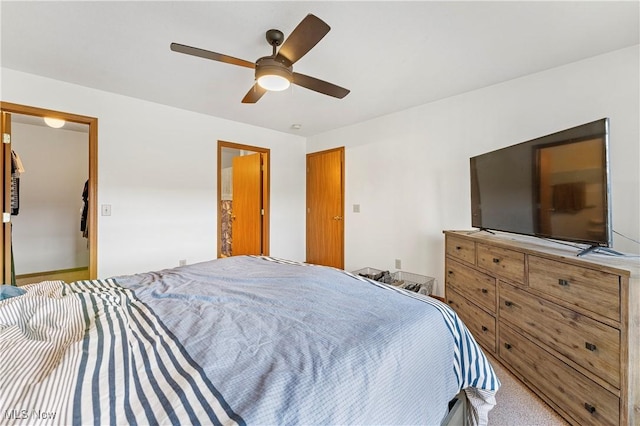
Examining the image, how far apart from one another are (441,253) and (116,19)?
3504 mm

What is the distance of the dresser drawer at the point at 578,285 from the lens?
1239 millimetres

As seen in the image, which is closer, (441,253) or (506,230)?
(506,230)

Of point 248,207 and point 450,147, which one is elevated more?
point 450,147

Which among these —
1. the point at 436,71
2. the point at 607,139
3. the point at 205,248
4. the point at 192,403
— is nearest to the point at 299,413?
the point at 192,403

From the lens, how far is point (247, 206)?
4660 millimetres

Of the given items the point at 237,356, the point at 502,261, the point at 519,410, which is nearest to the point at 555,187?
the point at 502,261

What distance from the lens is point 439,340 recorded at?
108cm

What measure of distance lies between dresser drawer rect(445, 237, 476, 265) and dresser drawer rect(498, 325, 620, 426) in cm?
56

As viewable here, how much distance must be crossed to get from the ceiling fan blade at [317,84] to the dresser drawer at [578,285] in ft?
5.75

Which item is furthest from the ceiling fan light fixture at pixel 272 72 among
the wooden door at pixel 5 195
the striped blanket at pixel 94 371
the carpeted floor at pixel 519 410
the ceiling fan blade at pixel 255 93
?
the wooden door at pixel 5 195

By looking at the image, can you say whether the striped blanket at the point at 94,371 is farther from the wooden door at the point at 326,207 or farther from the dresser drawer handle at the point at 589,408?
the wooden door at the point at 326,207

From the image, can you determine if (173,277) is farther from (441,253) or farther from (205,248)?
(441,253)

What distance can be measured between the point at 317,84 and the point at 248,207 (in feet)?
9.90

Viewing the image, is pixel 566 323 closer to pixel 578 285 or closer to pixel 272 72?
pixel 578 285
